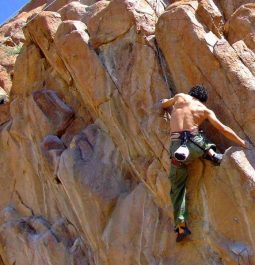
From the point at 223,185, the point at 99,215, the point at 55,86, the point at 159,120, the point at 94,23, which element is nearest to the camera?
the point at 223,185

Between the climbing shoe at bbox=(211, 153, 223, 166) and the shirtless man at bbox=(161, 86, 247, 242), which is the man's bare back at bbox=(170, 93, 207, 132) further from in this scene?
the climbing shoe at bbox=(211, 153, 223, 166)

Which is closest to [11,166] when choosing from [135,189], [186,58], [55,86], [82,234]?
[55,86]

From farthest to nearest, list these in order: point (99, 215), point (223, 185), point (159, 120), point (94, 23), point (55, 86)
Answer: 1. point (55, 86)
2. point (94, 23)
3. point (99, 215)
4. point (159, 120)
5. point (223, 185)

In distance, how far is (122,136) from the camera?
452 inches

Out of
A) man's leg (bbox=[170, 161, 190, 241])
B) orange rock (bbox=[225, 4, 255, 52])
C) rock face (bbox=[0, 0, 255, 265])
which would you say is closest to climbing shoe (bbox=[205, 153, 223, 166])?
rock face (bbox=[0, 0, 255, 265])

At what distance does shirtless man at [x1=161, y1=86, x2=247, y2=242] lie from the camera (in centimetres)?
953

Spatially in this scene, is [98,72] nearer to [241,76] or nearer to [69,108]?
[69,108]

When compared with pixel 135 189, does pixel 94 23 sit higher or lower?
higher

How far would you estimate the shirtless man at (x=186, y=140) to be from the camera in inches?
375

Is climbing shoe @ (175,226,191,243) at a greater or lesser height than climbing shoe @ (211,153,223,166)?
lesser

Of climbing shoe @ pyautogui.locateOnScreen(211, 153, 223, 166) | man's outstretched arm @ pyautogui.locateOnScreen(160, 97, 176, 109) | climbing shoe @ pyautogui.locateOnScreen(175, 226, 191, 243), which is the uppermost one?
man's outstretched arm @ pyautogui.locateOnScreen(160, 97, 176, 109)

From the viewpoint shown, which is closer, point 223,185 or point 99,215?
point 223,185

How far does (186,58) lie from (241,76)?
1.10 meters

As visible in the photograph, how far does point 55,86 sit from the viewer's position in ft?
45.0
